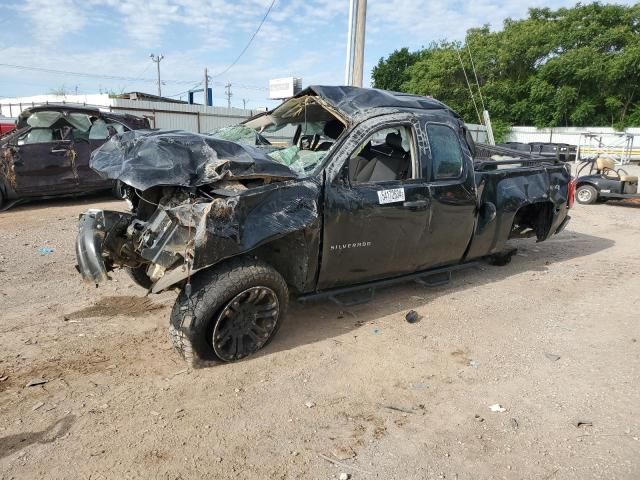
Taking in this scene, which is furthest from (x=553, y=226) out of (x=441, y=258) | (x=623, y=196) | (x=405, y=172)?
(x=623, y=196)

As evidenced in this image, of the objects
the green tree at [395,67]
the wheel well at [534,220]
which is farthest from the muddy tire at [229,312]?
the green tree at [395,67]

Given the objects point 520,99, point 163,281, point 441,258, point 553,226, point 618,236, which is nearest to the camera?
point 163,281

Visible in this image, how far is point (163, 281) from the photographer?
134 inches

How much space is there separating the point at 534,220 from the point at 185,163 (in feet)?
15.6

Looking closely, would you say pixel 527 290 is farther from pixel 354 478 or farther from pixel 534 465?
pixel 354 478

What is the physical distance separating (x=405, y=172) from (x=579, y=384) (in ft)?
7.45

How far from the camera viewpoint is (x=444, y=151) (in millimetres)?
4707

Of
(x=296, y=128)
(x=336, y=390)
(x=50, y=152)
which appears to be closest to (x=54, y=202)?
(x=50, y=152)

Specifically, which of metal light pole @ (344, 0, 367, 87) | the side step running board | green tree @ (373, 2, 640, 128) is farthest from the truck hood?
green tree @ (373, 2, 640, 128)

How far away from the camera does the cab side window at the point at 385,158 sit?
14.6 feet

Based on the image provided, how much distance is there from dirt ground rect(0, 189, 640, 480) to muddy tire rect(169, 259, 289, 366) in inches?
6.2

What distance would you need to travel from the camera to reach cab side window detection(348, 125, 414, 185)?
175 inches

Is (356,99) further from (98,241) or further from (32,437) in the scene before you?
(32,437)

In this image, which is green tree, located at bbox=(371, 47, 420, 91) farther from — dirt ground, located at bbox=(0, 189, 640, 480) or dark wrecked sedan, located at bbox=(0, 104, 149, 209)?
dirt ground, located at bbox=(0, 189, 640, 480)
